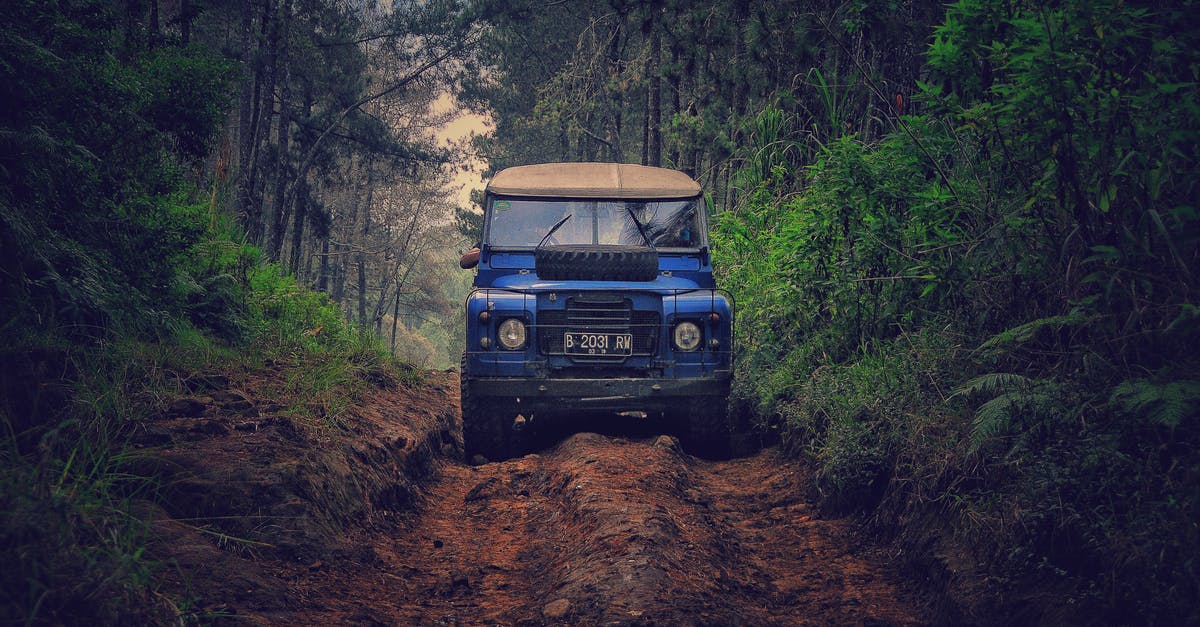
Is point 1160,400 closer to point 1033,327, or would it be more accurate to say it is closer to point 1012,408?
point 1012,408

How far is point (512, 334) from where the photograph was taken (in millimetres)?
7477

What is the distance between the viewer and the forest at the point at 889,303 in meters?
3.61

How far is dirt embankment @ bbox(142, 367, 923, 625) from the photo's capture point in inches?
157

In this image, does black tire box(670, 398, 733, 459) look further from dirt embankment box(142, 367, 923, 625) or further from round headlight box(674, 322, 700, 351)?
dirt embankment box(142, 367, 923, 625)

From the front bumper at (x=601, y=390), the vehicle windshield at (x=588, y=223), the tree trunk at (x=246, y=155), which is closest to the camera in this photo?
the front bumper at (x=601, y=390)

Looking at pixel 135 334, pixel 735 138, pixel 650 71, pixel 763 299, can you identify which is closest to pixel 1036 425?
pixel 763 299

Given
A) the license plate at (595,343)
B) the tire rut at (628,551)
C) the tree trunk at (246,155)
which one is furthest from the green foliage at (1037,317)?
the tree trunk at (246,155)

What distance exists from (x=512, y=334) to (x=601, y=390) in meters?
0.90

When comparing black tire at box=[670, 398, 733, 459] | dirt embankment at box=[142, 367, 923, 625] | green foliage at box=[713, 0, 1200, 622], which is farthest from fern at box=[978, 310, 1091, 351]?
black tire at box=[670, 398, 733, 459]

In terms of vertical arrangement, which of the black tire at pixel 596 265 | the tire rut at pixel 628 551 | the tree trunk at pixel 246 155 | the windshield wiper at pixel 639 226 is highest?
the tree trunk at pixel 246 155

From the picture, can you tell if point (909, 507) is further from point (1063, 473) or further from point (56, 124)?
point (56, 124)

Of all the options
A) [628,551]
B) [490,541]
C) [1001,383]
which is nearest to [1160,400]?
[1001,383]

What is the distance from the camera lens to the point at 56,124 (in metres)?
6.39

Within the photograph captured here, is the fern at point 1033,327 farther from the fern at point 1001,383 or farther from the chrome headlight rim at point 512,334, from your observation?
the chrome headlight rim at point 512,334
